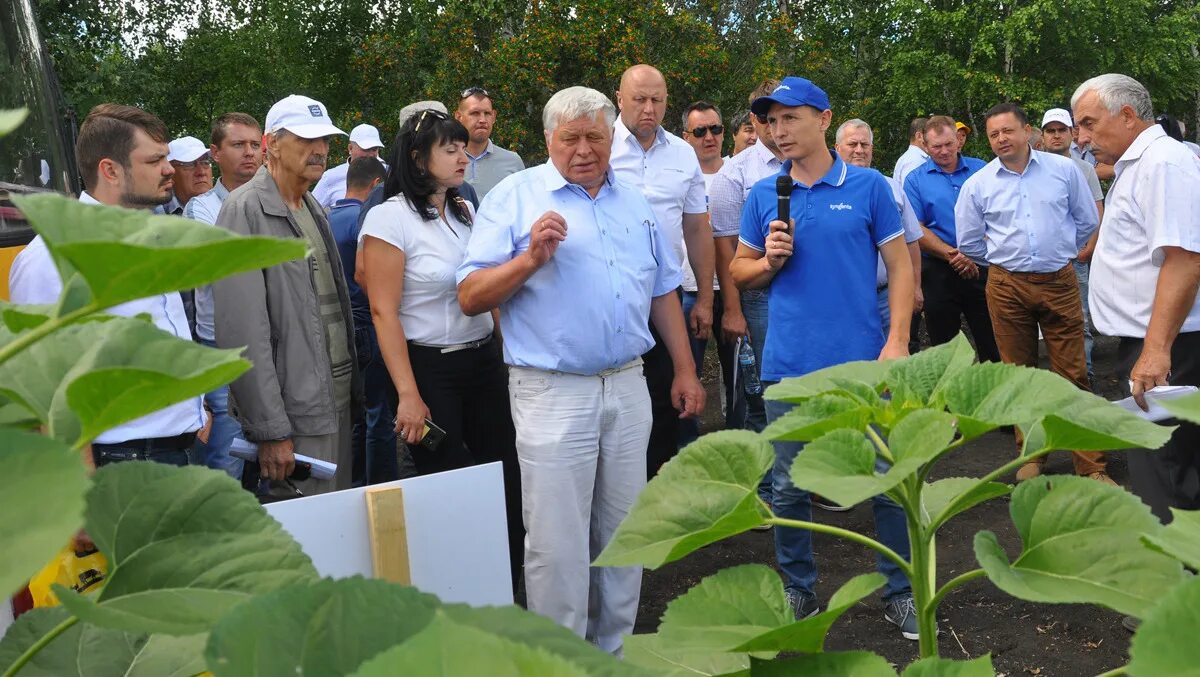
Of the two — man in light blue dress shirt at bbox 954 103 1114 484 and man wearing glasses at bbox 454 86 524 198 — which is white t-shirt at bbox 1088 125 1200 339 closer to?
man in light blue dress shirt at bbox 954 103 1114 484

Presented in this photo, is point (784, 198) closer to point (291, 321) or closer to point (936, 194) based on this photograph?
point (291, 321)

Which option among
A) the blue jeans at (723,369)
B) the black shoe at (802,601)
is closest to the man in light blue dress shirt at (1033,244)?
the blue jeans at (723,369)

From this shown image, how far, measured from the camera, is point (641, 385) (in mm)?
4449

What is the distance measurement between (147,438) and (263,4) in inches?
869

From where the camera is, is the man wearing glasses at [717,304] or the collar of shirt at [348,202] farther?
the collar of shirt at [348,202]

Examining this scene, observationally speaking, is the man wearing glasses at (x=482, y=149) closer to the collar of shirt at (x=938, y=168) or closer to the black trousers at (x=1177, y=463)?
the collar of shirt at (x=938, y=168)

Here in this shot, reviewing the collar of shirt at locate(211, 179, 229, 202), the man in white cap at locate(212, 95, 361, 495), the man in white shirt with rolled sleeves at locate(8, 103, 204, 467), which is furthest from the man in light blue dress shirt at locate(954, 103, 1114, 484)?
the man in white shirt with rolled sleeves at locate(8, 103, 204, 467)

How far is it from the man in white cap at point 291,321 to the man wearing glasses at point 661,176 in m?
1.61

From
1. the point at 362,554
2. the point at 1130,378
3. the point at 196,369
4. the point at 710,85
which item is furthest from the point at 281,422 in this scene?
the point at 710,85

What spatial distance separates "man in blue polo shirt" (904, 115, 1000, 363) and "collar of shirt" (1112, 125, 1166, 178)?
3.40 m

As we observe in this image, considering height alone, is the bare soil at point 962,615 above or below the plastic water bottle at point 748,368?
below

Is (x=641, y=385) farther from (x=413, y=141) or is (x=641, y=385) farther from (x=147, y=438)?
(x=147, y=438)

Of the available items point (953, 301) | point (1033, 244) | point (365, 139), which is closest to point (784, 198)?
point (1033, 244)

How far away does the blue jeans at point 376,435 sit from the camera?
6.65 metres
